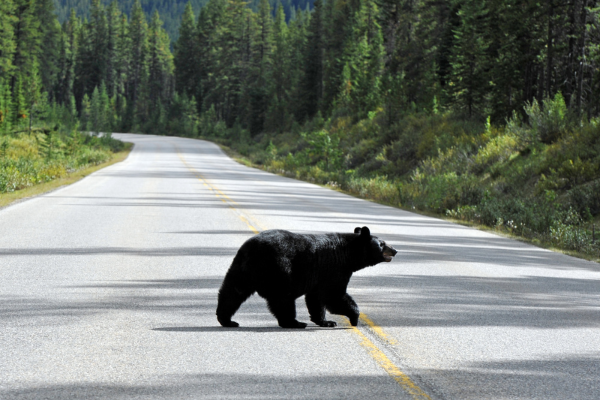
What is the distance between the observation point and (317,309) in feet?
22.3

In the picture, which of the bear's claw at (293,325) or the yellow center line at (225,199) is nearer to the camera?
the bear's claw at (293,325)

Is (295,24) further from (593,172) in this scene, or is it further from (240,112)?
(593,172)

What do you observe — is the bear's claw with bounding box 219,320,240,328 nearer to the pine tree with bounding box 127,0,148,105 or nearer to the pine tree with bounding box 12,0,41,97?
the pine tree with bounding box 12,0,41,97

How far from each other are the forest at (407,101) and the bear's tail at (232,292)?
9.80 metres

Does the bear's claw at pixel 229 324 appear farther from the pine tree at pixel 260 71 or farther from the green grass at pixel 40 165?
the pine tree at pixel 260 71

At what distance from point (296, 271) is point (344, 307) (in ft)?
2.21

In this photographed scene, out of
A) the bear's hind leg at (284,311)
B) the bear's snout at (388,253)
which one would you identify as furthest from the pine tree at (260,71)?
the bear's hind leg at (284,311)

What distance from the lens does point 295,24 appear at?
111250 millimetres

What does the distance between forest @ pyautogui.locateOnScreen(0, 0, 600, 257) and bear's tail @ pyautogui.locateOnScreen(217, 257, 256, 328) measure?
9804 mm

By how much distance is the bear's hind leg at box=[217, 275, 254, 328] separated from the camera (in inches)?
256

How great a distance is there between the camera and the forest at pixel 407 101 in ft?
75.3

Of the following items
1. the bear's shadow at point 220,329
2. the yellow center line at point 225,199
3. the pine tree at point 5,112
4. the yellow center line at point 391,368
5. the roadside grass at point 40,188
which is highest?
the pine tree at point 5,112

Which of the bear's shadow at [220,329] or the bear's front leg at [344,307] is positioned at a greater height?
the bear's front leg at [344,307]

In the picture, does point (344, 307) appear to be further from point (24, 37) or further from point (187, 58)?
point (187, 58)
